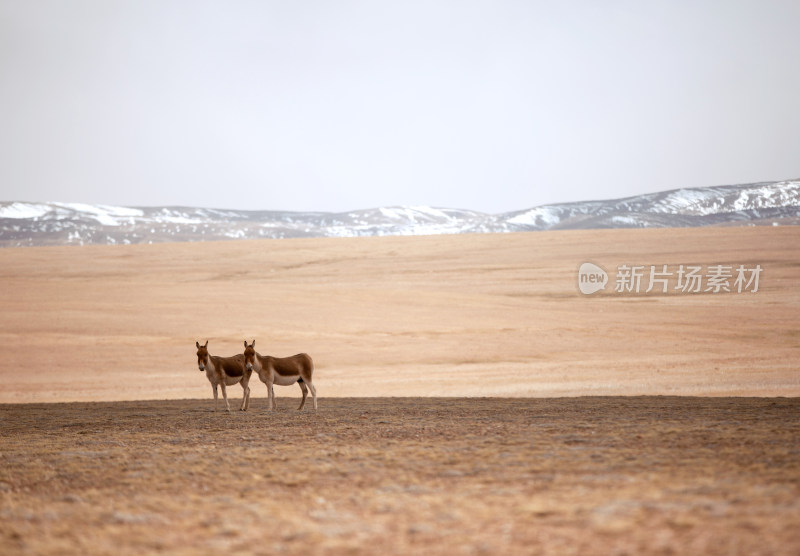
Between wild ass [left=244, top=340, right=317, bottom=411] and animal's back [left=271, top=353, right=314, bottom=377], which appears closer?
wild ass [left=244, top=340, right=317, bottom=411]

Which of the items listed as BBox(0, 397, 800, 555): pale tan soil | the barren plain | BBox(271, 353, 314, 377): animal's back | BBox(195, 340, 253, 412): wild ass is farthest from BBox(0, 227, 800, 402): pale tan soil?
BBox(0, 397, 800, 555): pale tan soil

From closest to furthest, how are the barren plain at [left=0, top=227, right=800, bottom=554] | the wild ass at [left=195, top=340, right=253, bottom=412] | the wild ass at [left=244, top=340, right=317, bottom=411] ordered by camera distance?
1. the barren plain at [left=0, top=227, right=800, bottom=554]
2. the wild ass at [left=244, top=340, right=317, bottom=411]
3. the wild ass at [left=195, top=340, right=253, bottom=412]

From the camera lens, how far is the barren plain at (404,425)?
5.41 meters

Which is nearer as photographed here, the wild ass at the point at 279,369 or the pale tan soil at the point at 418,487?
the pale tan soil at the point at 418,487

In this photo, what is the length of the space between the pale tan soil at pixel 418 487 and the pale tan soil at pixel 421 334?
36.4 ft

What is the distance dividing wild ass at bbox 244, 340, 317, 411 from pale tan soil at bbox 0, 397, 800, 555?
147 inches

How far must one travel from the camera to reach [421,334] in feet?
114

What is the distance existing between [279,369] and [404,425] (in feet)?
17.2

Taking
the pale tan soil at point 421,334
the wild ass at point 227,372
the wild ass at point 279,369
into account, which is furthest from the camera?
the pale tan soil at point 421,334

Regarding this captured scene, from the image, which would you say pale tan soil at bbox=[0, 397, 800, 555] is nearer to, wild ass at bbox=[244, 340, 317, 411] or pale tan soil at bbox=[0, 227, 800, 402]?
wild ass at bbox=[244, 340, 317, 411]

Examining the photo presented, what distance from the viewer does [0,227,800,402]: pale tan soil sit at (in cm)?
2377

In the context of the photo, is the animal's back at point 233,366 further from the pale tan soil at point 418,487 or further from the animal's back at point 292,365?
the pale tan soil at point 418,487

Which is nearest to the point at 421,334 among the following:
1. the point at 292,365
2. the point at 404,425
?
the point at 292,365

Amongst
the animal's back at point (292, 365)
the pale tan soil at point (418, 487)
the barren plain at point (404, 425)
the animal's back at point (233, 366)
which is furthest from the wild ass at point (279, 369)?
the pale tan soil at point (418, 487)
